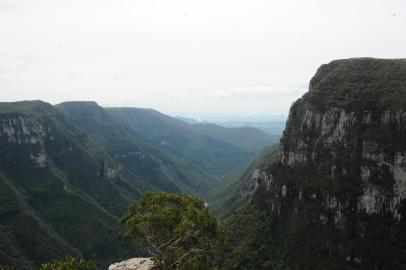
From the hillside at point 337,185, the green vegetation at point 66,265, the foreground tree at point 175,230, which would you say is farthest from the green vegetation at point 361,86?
the green vegetation at point 66,265

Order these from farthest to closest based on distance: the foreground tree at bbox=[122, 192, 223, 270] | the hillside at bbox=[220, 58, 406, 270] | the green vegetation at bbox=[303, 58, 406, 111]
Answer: the green vegetation at bbox=[303, 58, 406, 111], the hillside at bbox=[220, 58, 406, 270], the foreground tree at bbox=[122, 192, 223, 270]

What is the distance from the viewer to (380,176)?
8569 centimetres

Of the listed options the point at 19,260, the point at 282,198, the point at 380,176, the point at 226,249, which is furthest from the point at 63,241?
the point at 380,176

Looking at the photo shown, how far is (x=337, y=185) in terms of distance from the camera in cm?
9219

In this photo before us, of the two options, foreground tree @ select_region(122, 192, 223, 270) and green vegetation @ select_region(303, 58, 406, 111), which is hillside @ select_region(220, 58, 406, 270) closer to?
green vegetation @ select_region(303, 58, 406, 111)

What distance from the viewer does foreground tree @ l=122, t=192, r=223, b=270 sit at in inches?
1602

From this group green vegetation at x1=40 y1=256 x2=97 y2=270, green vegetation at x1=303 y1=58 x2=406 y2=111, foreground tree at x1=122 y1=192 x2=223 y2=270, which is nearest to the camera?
green vegetation at x1=40 y1=256 x2=97 y2=270

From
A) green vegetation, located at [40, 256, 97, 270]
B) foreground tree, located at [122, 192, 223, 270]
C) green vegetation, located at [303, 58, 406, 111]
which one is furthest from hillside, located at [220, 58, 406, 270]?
green vegetation, located at [40, 256, 97, 270]

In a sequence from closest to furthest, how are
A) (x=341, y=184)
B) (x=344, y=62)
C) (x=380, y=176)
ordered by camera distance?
(x=380, y=176) < (x=341, y=184) < (x=344, y=62)

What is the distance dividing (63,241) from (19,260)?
2051cm

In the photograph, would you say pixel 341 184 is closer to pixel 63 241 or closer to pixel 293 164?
pixel 293 164

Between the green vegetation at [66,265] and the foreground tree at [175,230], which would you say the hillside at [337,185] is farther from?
the green vegetation at [66,265]

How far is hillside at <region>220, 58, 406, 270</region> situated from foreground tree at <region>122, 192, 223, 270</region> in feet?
164

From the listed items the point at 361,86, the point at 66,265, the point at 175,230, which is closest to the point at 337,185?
the point at 361,86
